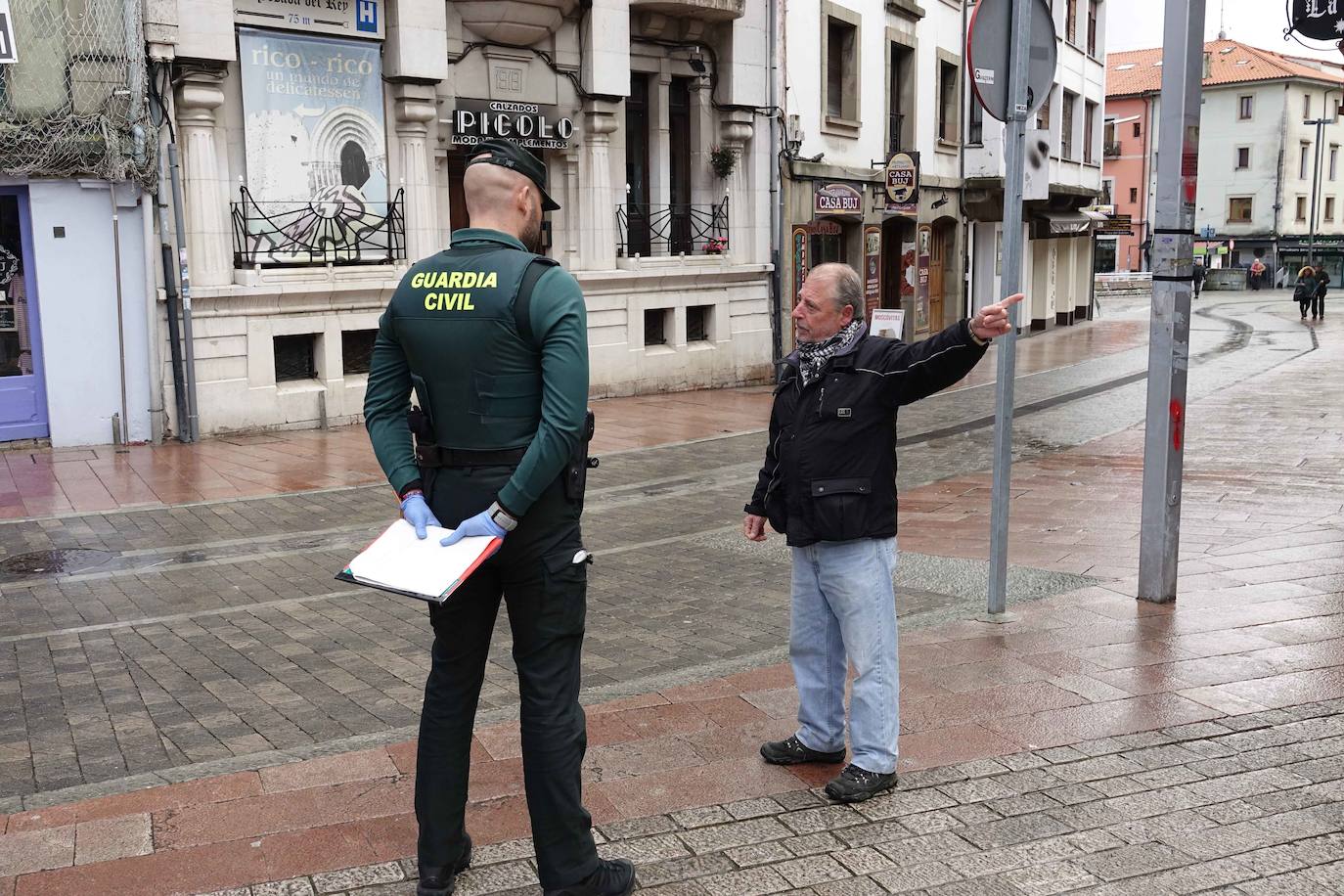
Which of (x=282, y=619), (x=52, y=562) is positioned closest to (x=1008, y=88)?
(x=282, y=619)

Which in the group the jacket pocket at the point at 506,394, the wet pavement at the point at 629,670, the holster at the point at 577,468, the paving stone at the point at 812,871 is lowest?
the wet pavement at the point at 629,670

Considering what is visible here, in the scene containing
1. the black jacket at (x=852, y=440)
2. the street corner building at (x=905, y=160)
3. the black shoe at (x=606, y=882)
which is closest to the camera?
the black shoe at (x=606, y=882)

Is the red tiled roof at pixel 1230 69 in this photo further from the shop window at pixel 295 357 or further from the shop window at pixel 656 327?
the shop window at pixel 295 357

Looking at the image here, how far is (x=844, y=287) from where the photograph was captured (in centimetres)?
414

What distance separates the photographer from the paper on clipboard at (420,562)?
317cm

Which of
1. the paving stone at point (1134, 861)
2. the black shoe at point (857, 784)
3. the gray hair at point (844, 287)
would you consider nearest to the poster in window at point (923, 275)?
the gray hair at point (844, 287)

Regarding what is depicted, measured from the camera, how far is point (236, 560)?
8367 millimetres

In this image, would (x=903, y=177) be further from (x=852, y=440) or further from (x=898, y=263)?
(x=852, y=440)

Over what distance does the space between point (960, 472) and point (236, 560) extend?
259 inches

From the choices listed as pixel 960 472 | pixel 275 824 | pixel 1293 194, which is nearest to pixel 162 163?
pixel 960 472

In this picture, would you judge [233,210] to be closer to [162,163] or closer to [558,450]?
[162,163]

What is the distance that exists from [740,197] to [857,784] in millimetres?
16502

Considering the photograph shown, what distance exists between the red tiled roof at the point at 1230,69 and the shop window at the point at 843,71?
166 feet

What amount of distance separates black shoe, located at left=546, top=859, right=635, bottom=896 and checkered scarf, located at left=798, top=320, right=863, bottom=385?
168cm
